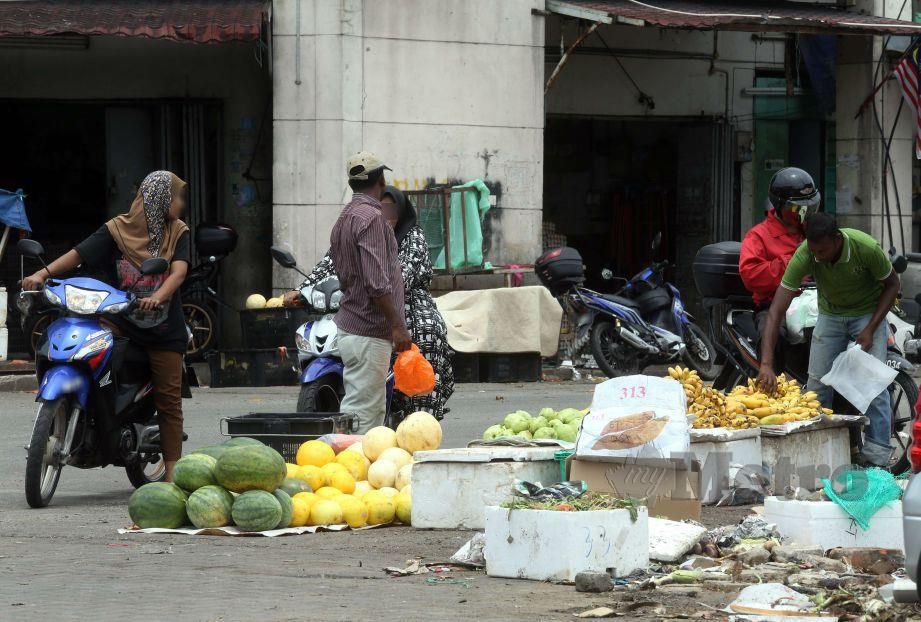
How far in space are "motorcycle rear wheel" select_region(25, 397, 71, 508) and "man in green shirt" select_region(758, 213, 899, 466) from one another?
403 cm

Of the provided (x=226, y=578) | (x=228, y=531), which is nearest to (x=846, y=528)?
(x=226, y=578)

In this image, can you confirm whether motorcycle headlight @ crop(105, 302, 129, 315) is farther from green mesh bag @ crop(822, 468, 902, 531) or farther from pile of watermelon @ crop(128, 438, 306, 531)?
green mesh bag @ crop(822, 468, 902, 531)

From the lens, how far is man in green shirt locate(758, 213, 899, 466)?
28.5ft

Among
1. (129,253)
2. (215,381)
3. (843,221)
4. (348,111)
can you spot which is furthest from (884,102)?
(129,253)

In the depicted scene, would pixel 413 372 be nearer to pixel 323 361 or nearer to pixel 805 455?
pixel 323 361

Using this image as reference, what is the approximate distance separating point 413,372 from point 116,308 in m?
1.71

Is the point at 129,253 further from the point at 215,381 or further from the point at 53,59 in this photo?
the point at 53,59

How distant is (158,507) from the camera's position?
7.20 metres

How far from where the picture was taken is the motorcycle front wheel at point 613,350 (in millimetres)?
15867

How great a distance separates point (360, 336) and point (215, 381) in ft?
23.9

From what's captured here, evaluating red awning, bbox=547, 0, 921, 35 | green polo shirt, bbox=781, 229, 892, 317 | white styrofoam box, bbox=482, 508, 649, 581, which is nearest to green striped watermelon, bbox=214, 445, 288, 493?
white styrofoam box, bbox=482, 508, 649, 581

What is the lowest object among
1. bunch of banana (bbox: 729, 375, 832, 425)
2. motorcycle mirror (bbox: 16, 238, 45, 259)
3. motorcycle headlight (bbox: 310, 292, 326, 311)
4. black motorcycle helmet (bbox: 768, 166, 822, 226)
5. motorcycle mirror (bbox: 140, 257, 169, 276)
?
bunch of banana (bbox: 729, 375, 832, 425)

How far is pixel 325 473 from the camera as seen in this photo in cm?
777

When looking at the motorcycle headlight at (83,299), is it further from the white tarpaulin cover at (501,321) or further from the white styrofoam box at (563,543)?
the white tarpaulin cover at (501,321)
